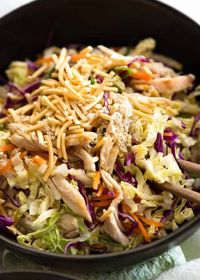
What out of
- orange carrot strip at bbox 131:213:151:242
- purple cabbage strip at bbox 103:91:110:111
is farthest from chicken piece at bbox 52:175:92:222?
purple cabbage strip at bbox 103:91:110:111

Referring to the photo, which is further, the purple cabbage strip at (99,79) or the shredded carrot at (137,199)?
the purple cabbage strip at (99,79)

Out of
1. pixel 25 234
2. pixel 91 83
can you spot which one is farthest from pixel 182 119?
pixel 25 234

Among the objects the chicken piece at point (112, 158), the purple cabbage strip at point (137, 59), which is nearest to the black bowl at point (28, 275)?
the chicken piece at point (112, 158)

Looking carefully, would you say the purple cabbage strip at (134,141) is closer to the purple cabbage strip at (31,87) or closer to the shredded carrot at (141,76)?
the shredded carrot at (141,76)

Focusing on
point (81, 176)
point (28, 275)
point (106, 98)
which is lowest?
point (28, 275)

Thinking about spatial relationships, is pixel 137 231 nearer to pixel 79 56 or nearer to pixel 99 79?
pixel 99 79

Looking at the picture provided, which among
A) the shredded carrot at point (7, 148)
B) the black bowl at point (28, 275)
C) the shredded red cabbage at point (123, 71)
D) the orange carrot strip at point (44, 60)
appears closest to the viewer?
the black bowl at point (28, 275)

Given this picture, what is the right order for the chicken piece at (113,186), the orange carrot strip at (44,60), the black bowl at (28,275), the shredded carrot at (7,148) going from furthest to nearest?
1. the orange carrot strip at (44,60)
2. the shredded carrot at (7,148)
3. the chicken piece at (113,186)
4. the black bowl at (28,275)

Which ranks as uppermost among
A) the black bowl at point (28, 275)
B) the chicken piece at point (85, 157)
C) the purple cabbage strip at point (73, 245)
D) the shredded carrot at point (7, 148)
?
the chicken piece at point (85, 157)

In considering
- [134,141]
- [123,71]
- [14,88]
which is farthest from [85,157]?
[14,88]
